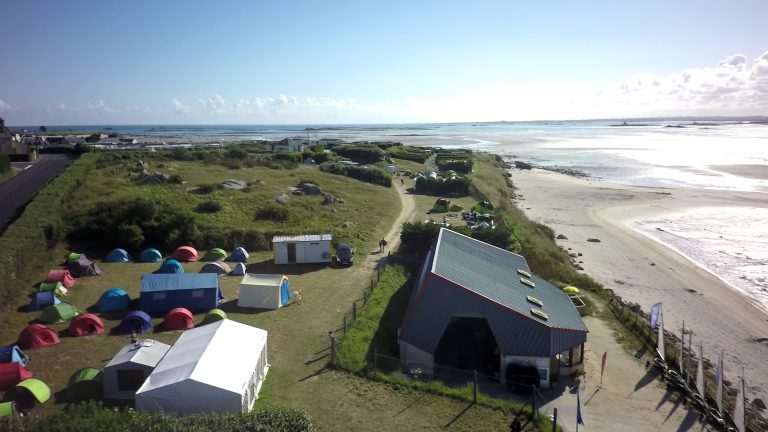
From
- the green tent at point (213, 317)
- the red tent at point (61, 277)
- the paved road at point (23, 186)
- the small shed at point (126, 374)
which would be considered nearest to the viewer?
the small shed at point (126, 374)

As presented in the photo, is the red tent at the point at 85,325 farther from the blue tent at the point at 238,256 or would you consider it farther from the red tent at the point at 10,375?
the blue tent at the point at 238,256

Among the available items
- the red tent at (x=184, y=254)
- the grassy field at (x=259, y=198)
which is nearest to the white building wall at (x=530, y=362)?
the grassy field at (x=259, y=198)

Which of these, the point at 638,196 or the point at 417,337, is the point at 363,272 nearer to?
the point at 417,337

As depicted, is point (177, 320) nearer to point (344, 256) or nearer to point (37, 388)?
point (37, 388)

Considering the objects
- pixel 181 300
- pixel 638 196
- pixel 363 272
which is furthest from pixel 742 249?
pixel 181 300

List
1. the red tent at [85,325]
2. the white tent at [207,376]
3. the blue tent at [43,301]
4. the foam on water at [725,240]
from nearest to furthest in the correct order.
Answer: the white tent at [207,376] → the red tent at [85,325] → the blue tent at [43,301] → the foam on water at [725,240]

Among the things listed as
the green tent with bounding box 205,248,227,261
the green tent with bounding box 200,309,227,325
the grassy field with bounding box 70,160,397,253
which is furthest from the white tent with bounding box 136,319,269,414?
the grassy field with bounding box 70,160,397,253
